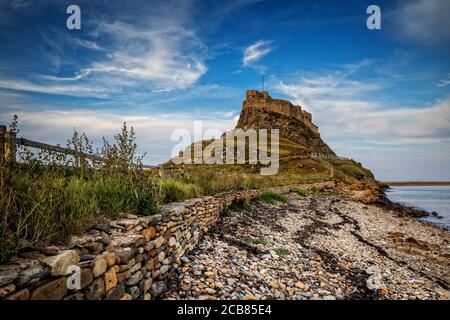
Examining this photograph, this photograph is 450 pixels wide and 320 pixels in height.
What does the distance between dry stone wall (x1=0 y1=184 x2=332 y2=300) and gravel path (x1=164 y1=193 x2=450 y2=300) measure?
570 mm

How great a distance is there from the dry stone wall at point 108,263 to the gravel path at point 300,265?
57 centimetres

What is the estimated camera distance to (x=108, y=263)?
11.3 feet

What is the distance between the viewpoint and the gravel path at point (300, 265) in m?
5.40

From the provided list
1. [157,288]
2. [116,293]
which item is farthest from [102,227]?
[157,288]

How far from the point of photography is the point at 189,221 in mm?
7078

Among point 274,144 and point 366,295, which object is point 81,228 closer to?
point 366,295

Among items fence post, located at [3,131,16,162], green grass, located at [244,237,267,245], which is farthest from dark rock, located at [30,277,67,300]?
green grass, located at [244,237,267,245]

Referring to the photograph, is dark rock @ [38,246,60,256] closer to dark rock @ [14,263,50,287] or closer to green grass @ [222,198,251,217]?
dark rock @ [14,263,50,287]

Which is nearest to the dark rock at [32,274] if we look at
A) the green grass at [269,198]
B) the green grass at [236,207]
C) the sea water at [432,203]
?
the green grass at [236,207]

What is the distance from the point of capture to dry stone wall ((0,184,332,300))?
2.54 m

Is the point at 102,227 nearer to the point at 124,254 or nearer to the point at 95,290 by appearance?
the point at 124,254

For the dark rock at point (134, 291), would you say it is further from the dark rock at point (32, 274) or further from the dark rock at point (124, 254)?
the dark rock at point (32, 274)
